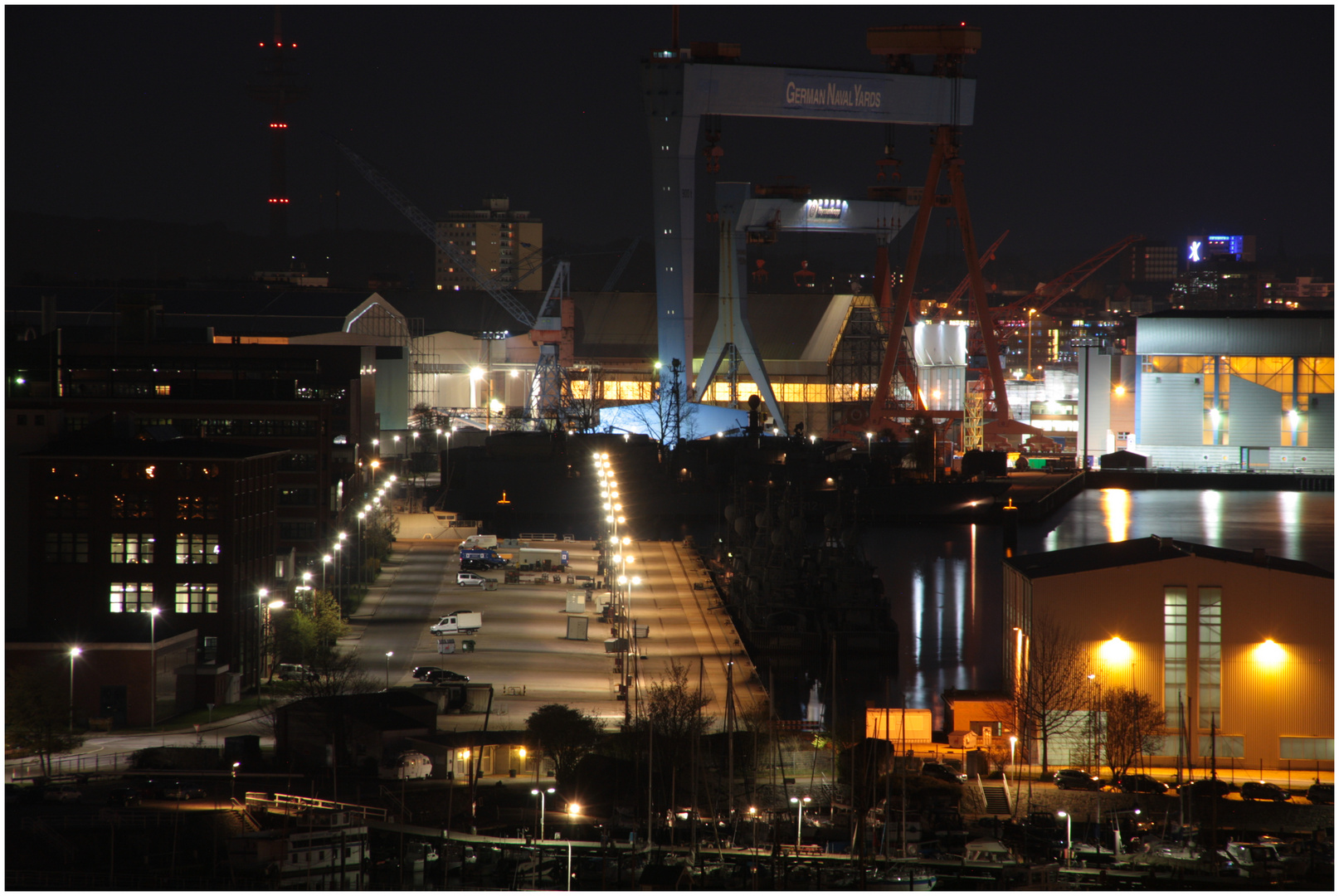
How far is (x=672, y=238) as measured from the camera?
2347 centimetres

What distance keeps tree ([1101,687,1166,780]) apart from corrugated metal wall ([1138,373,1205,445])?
20094 millimetres

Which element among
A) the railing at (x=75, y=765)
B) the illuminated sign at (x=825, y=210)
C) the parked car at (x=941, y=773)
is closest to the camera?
the railing at (x=75, y=765)

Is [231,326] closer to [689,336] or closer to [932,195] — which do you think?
[689,336]

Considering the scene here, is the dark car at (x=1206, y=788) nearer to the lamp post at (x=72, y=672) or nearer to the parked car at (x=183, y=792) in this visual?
the parked car at (x=183, y=792)

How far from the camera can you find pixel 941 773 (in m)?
7.21

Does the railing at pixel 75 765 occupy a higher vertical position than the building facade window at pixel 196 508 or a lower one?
lower

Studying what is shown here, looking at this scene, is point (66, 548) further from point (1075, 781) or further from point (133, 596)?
point (1075, 781)

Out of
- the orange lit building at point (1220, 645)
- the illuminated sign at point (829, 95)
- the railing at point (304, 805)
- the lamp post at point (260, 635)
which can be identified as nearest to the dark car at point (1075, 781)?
the orange lit building at point (1220, 645)

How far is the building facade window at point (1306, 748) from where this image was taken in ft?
24.4

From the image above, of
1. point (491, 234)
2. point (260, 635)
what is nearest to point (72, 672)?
point (260, 635)

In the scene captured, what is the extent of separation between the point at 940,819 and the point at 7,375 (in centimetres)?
1029

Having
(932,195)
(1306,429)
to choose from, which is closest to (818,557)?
(932,195)

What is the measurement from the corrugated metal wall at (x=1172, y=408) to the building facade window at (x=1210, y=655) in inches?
783

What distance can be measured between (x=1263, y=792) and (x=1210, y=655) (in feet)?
2.96
